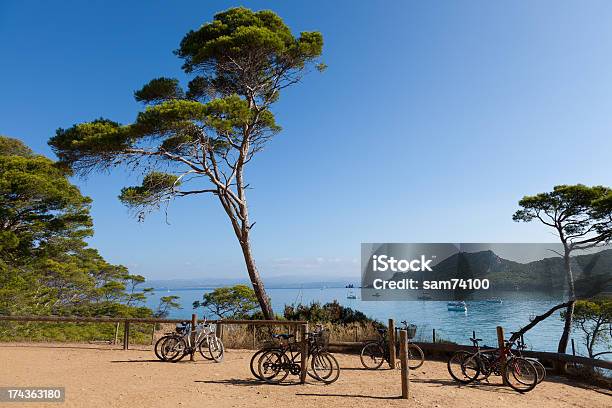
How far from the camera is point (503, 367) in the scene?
777 centimetres

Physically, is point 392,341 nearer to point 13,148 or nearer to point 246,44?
point 246,44

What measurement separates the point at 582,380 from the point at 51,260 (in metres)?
18.8

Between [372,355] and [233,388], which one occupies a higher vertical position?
[372,355]

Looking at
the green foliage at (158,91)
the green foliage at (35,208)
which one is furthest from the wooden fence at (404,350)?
the green foliage at (158,91)

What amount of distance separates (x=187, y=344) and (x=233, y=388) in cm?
313

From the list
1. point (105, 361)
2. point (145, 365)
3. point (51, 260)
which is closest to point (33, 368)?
point (105, 361)

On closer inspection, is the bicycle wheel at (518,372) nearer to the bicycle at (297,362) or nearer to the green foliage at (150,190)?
the bicycle at (297,362)

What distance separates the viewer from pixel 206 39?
1406cm

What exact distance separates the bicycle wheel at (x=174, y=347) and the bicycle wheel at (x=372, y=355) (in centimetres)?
434

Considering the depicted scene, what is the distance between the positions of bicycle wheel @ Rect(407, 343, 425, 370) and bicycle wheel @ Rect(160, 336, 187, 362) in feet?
18.1

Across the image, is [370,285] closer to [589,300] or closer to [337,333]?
[337,333]

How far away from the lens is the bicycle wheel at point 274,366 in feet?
25.1

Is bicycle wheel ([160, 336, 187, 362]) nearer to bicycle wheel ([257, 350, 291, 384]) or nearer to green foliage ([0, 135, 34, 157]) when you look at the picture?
bicycle wheel ([257, 350, 291, 384])

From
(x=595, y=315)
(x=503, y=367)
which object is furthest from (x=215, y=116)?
(x=595, y=315)
